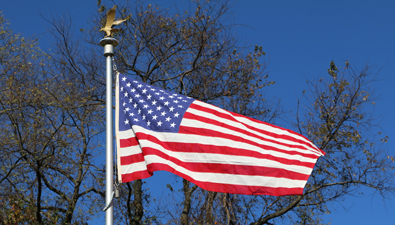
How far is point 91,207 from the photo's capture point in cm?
1478

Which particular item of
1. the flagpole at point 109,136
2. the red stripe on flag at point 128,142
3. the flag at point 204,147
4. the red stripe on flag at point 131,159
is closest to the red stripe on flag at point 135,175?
the flag at point 204,147

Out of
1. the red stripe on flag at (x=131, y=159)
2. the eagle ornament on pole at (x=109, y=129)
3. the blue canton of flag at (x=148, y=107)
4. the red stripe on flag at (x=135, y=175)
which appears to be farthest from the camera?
the blue canton of flag at (x=148, y=107)

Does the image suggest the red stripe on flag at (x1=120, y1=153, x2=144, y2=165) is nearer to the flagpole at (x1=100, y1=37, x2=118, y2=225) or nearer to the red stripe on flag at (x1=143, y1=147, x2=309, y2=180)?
the red stripe on flag at (x1=143, y1=147, x2=309, y2=180)

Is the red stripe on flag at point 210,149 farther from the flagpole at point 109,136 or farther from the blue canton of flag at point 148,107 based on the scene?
the flagpole at point 109,136

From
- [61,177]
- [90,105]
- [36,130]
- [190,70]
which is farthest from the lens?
[190,70]

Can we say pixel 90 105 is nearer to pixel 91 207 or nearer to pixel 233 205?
pixel 91 207

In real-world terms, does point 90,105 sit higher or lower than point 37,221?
higher

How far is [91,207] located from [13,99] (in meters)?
3.97

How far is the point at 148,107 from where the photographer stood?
8086 mm

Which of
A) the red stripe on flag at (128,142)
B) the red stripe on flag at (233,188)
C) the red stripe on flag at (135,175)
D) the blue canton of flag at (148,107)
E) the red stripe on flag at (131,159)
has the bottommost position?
the red stripe on flag at (233,188)

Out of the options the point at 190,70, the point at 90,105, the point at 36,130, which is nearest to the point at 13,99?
the point at 36,130

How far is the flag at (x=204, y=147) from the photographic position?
24.7 feet

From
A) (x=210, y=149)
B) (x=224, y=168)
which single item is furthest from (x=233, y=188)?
(x=210, y=149)

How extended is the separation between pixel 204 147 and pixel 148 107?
3.84 feet
